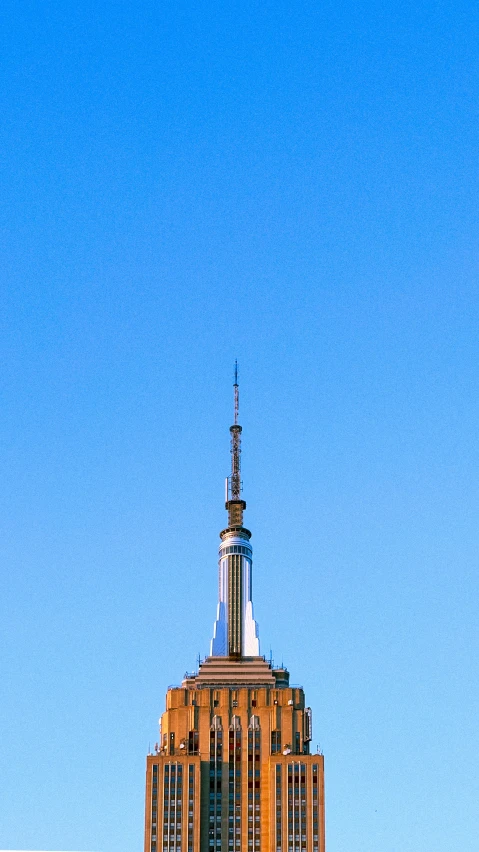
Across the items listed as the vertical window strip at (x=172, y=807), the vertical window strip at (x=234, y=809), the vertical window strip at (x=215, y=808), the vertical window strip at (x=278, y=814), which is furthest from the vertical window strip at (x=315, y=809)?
the vertical window strip at (x=172, y=807)

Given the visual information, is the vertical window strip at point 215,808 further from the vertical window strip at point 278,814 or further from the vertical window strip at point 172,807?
the vertical window strip at point 278,814

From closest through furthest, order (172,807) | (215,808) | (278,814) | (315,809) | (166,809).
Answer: (278,814), (315,809), (166,809), (172,807), (215,808)

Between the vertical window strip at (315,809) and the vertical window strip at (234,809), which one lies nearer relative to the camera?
the vertical window strip at (315,809)

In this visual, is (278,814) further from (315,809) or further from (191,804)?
(191,804)

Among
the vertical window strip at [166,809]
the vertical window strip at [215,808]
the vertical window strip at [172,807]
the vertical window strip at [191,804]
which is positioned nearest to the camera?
the vertical window strip at [191,804]

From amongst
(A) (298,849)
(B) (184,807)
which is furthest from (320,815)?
(B) (184,807)

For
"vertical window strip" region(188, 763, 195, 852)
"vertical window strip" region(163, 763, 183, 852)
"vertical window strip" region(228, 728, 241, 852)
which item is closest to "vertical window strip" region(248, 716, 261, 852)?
"vertical window strip" region(228, 728, 241, 852)

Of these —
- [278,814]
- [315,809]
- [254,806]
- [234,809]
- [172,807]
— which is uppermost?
[254,806]

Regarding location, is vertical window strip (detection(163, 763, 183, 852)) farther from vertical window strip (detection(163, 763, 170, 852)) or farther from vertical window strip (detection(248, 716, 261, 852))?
vertical window strip (detection(248, 716, 261, 852))

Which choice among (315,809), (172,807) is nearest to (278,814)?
(315,809)

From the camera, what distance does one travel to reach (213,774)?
199125 millimetres

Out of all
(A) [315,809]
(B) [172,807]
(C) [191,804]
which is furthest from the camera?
(C) [191,804]

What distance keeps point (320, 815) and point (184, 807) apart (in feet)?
63.3

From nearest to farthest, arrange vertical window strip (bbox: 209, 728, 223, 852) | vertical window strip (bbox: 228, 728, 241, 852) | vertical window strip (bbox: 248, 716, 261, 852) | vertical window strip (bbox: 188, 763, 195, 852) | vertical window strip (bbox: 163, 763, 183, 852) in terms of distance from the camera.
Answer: vertical window strip (bbox: 188, 763, 195, 852)
vertical window strip (bbox: 163, 763, 183, 852)
vertical window strip (bbox: 228, 728, 241, 852)
vertical window strip (bbox: 209, 728, 223, 852)
vertical window strip (bbox: 248, 716, 261, 852)
